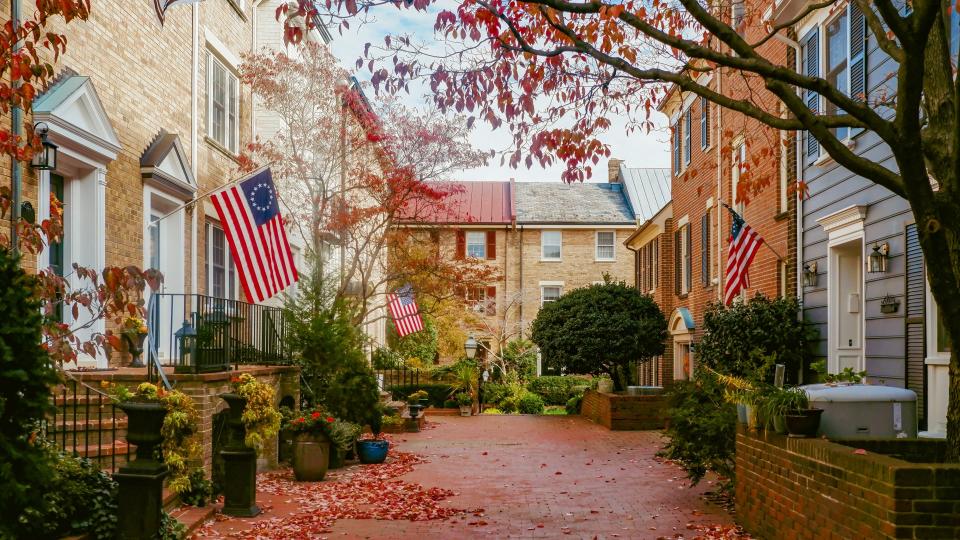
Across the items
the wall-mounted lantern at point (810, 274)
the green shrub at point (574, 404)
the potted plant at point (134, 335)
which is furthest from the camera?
the green shrub at point (574, 404)

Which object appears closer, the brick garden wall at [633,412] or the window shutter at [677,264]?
the brick garden wall at [633,412]

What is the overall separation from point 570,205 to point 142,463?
38.4 metres

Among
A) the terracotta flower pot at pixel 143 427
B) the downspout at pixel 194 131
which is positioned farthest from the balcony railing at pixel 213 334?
the terracotta flower pot at pixel 143 427

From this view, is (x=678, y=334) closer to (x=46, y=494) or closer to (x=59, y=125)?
(x=59, y=125)

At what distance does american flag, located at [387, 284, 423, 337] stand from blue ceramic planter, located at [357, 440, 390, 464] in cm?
533

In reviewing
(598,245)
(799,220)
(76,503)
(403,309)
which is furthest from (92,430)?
(598,245)

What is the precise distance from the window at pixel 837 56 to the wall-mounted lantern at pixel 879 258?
2.15m

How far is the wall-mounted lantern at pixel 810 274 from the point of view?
14.9m

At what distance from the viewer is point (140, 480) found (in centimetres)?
711

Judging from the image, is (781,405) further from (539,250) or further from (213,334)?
(539,250)

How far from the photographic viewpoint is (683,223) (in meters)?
26.1

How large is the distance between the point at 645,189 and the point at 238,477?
37.0m

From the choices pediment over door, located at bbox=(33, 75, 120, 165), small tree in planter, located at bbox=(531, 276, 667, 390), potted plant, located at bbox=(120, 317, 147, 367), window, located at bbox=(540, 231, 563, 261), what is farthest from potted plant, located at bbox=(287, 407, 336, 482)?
window, located at bbox=(540, 231, 563, 261)

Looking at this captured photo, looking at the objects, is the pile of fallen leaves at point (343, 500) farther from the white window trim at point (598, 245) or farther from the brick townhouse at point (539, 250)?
the white window trim at point (598, 245)
